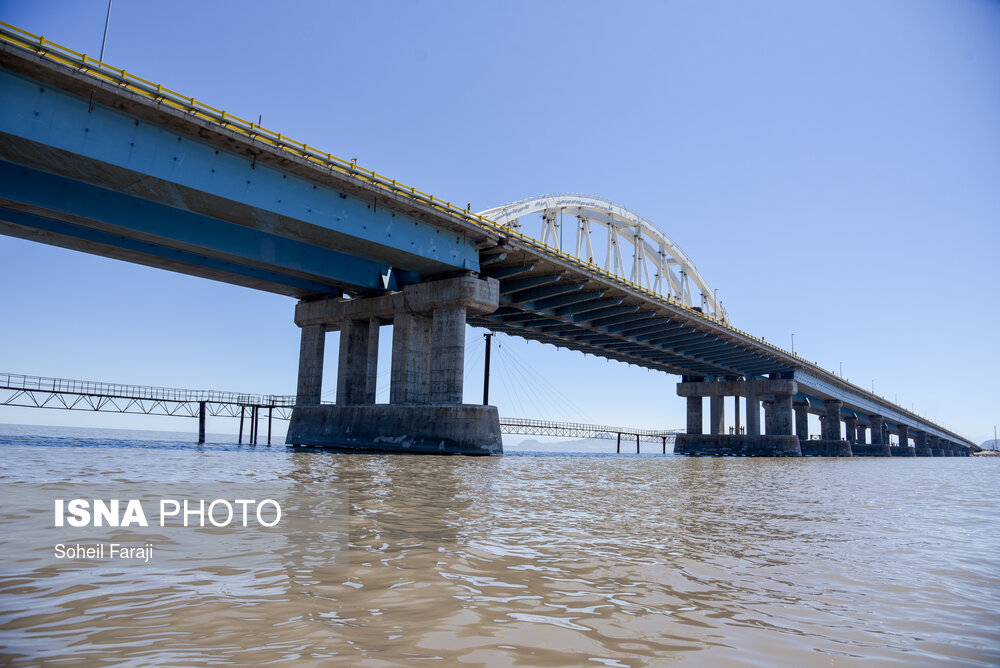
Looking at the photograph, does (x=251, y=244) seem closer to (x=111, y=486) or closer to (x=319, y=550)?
(x=111, y=486)

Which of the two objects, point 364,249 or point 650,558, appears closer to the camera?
point 650,558

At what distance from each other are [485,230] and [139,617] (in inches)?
1327

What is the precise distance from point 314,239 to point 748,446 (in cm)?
6520

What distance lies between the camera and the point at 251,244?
3334 cm

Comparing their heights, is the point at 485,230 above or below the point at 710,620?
above

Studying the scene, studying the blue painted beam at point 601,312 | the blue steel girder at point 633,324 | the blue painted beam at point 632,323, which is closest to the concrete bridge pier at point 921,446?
the blue steel girder at point 633,324

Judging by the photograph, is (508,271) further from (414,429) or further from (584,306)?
(414,429)

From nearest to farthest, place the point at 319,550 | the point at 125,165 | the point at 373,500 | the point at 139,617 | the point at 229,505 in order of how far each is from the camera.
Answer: the point at 139,617, the point at 319,550, the point at 229,505, the point at 373,500, the point at 125,165

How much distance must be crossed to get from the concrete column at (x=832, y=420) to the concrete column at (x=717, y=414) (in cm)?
2701

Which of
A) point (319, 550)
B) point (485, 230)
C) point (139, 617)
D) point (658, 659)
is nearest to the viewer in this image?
point (658, 659)

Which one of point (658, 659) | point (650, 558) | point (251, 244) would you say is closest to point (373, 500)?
point (650, 558)

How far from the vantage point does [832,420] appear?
4045 inches

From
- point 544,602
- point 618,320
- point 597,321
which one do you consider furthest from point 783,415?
point 544,602

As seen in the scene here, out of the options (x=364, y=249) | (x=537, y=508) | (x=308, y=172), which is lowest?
(x=537, y=508)
